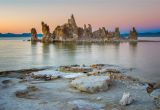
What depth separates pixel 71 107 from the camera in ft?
63.2

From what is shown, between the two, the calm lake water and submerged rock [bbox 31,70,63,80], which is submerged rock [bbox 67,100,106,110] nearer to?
submerged rock [bbox 31,70,63,80]

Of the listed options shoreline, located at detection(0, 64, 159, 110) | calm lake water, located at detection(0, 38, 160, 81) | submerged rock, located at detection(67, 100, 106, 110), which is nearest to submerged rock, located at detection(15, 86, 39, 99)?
shoreline, located at detection(0, 64, 159, 110)

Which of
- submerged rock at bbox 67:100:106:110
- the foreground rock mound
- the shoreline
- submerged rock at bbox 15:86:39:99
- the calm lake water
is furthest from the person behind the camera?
the calm lake water

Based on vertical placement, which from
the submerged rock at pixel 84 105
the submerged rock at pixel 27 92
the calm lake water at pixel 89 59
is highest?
the submerged rock at pixel 27 92

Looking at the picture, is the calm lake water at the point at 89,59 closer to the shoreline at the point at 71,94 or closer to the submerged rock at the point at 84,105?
the shoreline at the point at 71,94

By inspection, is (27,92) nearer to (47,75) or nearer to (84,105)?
(84,105)

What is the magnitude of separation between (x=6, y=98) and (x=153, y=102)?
1091 centimetres

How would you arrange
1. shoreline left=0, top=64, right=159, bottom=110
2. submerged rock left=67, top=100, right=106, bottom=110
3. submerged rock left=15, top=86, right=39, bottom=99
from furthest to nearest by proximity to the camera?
submerged rock left=15, top=86, right=39, bottom=99
shoreline left=0, top=64, right=159, bottom=110
submerged rock left=67, top=100, right=106, bottom=110

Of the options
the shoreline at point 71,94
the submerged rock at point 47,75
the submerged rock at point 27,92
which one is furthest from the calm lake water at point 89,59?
the submerged rock at point 27,92

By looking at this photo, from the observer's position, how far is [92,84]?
2400cm

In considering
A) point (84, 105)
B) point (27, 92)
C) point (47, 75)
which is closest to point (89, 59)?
point (47, 75)

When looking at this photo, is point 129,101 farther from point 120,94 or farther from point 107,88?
point 107,88

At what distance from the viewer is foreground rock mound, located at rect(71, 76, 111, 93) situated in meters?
23.6

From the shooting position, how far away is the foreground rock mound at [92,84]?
23.6 m
